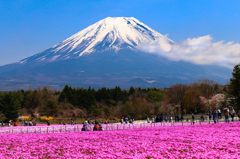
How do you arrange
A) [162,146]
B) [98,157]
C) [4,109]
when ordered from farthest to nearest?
[4,109] < [162,146] < [98,157]

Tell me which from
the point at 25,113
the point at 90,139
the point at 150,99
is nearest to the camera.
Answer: the point at 90,139

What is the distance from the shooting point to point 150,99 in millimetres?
124312

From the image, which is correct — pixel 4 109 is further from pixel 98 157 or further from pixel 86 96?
pixel 98 157

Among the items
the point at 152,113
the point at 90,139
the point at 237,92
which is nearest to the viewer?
the point at 90,139

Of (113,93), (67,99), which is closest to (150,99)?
(113,93)

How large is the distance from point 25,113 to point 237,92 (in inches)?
3186

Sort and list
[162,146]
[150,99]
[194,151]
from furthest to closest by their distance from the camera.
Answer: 1. [150,99]
2. [162,146]
3. [194,151]

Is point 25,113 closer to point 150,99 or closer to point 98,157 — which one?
point 150,99

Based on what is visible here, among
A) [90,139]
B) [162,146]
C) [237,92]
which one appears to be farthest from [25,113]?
[162,146]

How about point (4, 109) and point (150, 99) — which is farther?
point (150, 99)

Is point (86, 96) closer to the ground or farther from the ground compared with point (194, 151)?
farther from the ground

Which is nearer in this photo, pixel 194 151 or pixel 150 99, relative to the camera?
pixel 194 151

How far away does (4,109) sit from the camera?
84.1 meters

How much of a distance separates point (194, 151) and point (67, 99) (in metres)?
103
